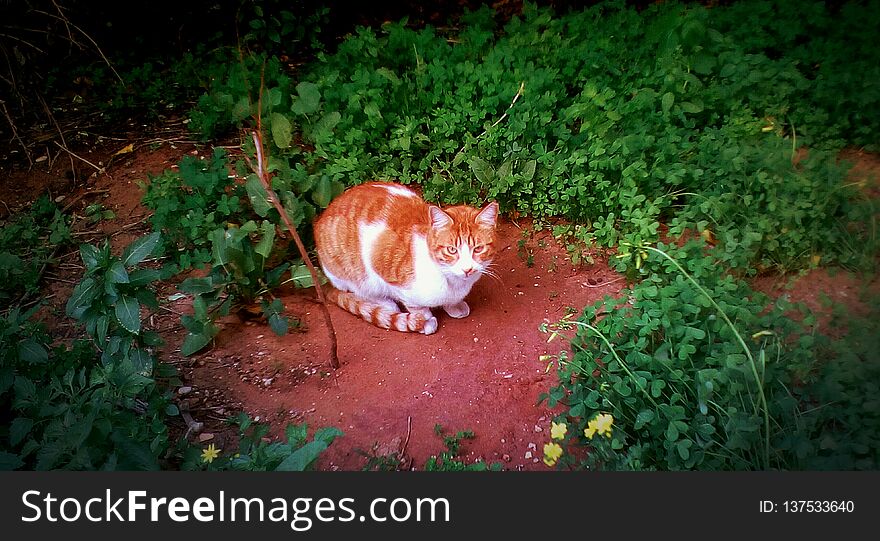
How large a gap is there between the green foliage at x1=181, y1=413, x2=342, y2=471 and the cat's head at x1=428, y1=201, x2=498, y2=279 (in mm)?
909

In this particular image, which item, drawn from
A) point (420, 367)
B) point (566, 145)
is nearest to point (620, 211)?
point (566, 145)

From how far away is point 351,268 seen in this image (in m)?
3.01

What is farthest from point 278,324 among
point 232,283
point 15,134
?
point 15,134

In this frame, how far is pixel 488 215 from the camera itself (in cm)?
265

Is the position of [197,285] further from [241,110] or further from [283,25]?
[283,25]

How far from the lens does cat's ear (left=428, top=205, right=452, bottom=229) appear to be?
8.40 ft

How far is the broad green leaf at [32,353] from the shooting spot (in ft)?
7.35

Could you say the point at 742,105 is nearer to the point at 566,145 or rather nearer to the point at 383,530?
the point at 566,145

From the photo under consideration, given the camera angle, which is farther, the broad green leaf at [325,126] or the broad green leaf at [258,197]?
the broad green leaf at [325,126]

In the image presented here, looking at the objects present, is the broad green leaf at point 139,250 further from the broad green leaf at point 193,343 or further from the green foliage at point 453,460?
the green foliage at point 453,460

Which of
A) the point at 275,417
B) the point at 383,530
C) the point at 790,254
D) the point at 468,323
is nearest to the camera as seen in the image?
the point at 383,530

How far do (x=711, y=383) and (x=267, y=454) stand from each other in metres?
1.40

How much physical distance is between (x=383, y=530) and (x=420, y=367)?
104cm

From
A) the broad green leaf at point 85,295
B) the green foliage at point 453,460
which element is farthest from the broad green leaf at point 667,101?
the broad green leaf at point 85,295
